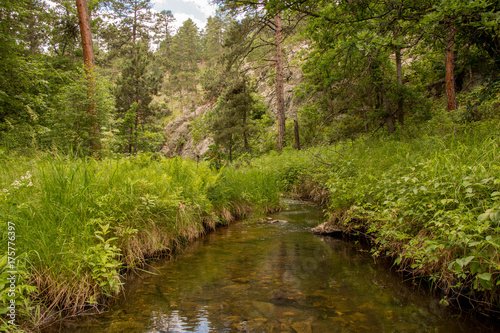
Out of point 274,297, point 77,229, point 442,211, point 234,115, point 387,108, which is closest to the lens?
point 442,211

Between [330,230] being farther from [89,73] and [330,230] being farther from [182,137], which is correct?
[182,137]

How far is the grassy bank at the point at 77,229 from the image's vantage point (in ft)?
8.27

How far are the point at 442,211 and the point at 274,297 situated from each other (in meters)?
2.14

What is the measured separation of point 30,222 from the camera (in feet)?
9.27

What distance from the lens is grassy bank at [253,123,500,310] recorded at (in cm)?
233

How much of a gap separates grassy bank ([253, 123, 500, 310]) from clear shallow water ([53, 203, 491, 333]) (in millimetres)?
364

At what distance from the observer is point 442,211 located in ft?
8.95

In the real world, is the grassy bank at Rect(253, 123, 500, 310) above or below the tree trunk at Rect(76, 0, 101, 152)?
below

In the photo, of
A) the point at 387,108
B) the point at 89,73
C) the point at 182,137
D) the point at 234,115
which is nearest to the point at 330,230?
the point at 387,108

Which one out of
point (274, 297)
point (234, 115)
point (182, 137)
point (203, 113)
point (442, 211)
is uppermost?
point (203, 113)

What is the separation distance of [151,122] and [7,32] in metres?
12.7

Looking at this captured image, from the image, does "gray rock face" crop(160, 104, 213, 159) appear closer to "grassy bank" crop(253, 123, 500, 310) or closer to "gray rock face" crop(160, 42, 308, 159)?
"gray rock face" crop(160, 42, 308, 159)

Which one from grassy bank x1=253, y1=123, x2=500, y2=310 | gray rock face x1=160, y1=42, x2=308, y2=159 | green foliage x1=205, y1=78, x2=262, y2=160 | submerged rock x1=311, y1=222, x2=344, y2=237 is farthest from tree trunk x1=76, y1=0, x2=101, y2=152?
gray rock face x1=160, y1=42, x2=308, y2=159

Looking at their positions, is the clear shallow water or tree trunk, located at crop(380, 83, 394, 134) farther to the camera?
tree trunk, located at crop(380, 83, 394, 134)
